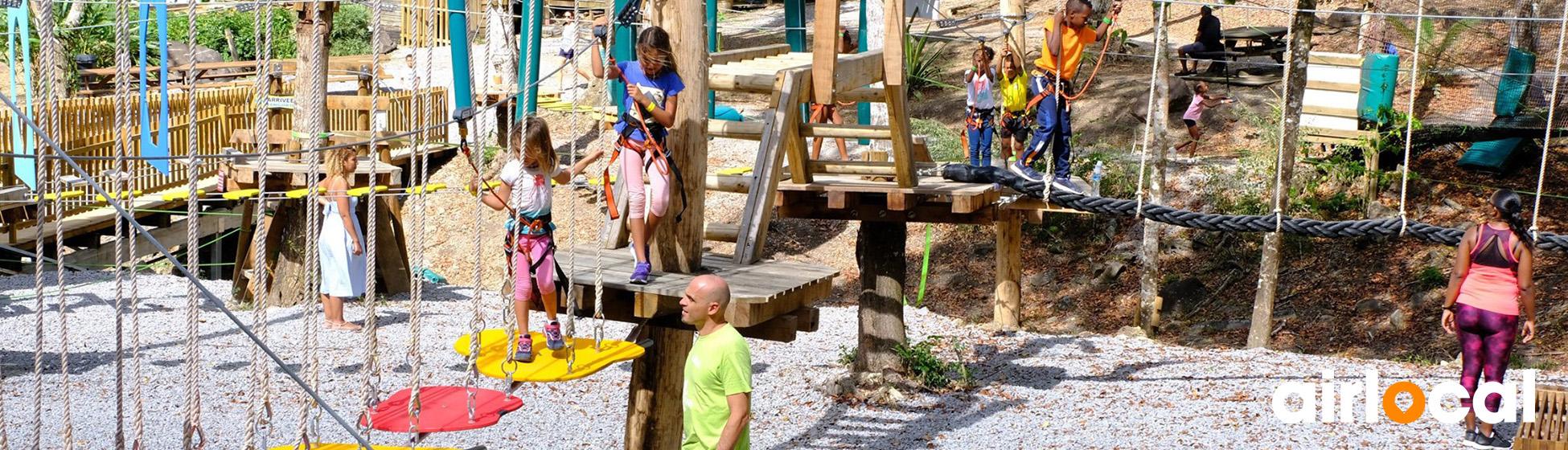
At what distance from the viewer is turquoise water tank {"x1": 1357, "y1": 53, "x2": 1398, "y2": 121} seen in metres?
15.0

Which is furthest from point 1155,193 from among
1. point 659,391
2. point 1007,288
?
point 659,391

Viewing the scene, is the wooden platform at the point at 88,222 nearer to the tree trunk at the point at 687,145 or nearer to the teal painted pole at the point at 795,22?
the teal painted pole at the point at 795,22

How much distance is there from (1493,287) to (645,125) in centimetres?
421

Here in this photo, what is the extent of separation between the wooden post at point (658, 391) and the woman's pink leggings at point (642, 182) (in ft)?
2.71

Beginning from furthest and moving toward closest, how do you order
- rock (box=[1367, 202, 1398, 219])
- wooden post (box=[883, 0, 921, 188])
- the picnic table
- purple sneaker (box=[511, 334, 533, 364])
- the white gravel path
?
the picnic table < rock (box=[1367, 202, 1398, 219]) < the white gravel path < wooden post (box=[883, 0, 921, 188]) < purple sneaker (box=[511, 334, 533, 364])

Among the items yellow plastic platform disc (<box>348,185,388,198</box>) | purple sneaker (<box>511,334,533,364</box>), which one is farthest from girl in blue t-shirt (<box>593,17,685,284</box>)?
yellow plastic platform disc (<box>348,185,388,198</box>)

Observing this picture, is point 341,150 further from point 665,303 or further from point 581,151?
point 581,151

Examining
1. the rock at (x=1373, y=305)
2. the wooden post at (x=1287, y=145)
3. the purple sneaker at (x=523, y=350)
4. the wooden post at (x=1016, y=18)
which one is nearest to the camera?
the purple sneaker at (x=523, y=350)

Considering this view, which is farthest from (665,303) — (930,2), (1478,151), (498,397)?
(1478,151)

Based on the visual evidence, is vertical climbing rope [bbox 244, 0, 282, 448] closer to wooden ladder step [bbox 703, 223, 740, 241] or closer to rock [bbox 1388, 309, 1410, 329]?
wooden ladder step [bbox 703, 223, 740, 241]

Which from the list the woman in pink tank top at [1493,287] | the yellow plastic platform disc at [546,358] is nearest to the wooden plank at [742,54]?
the yellow plastic platform disc at [546,358]

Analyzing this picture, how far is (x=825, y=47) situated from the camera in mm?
6773

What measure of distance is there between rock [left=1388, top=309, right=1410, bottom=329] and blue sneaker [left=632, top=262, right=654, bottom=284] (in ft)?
33.6

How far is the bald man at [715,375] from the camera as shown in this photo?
475 cm
